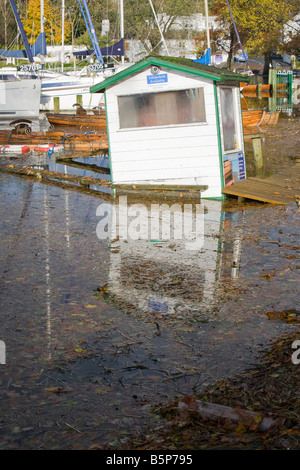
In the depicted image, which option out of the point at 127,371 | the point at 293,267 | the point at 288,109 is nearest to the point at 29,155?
the point at 293,267

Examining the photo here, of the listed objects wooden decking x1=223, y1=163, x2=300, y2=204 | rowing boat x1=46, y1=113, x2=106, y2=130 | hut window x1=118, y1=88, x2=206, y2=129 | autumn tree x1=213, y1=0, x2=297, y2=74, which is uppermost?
autumn tree x1=213, y1=0, x2=297, y2=74

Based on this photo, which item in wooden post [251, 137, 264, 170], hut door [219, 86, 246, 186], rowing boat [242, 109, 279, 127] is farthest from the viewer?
rowing boat [242, 109, 279, 127]

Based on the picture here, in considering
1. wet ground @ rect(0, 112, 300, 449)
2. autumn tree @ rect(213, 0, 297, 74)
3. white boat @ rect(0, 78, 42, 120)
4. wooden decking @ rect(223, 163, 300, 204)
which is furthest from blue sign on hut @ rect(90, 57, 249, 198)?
autumn tree @ rect(213, 0, 297, 74)

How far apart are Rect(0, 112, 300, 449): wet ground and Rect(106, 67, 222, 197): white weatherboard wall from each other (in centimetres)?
241

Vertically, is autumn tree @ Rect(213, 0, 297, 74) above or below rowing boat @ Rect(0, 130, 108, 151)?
above

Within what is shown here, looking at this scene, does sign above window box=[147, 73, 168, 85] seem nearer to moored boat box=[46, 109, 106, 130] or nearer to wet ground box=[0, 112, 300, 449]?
wet ground box=[0, 112, 300, 449]

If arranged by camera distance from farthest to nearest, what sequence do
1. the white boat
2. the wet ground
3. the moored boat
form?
the white boat → the moored boat → the wet ground

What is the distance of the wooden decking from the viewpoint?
14562 millimetres

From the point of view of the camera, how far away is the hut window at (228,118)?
15570 mm

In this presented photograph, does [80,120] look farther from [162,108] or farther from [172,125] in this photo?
[172,125]

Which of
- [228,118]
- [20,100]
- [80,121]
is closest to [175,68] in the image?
[228,118]

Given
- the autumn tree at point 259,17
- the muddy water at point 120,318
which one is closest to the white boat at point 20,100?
the autumn tree at point 259,17

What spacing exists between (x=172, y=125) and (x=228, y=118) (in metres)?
1.68

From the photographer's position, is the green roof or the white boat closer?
the green roof
